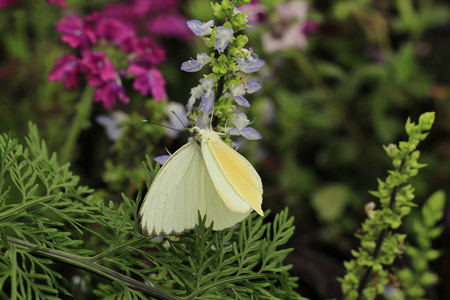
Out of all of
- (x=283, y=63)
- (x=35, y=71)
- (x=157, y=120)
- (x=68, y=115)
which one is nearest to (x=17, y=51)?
(x=35, y=71)

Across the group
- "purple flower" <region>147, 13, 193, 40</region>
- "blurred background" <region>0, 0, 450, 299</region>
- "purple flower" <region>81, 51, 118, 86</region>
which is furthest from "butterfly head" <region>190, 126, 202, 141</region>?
"purple flower" <region>147, 13, 193, 40</region>

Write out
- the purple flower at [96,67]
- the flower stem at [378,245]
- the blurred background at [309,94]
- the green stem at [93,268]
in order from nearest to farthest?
the green stem at [93,268] → the flower stem at [378,245] → the purple flower at [96,67] → the blurred background at [309,94]

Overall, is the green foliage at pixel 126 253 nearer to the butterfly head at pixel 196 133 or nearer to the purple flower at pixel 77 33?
the butterfly head at pixel 196 133

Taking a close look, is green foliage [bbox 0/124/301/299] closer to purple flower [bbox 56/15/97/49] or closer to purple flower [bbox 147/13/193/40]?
purple flower [bbox 56/15/97/49]

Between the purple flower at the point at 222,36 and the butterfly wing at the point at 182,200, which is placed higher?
Answer: the purple flower at the point at 222,36

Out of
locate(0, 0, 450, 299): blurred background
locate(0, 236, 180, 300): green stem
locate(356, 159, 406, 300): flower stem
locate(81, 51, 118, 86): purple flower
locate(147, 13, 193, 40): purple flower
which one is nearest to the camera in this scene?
locate(0, 236, 180, 300): green stem

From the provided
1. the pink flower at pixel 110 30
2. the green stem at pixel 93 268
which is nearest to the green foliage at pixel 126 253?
the green stem at pixel 93 268
